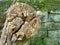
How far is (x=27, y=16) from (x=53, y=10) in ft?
10.2

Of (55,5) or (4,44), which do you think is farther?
(55,5)

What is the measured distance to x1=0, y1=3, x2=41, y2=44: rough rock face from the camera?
8.98 feet

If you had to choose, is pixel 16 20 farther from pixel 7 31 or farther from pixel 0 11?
pixel 0 11

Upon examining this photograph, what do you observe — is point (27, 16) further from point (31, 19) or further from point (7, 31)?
point (7, 31)

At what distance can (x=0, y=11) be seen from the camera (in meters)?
5.56

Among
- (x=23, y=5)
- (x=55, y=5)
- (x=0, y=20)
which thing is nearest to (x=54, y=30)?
(x=55, y=5)

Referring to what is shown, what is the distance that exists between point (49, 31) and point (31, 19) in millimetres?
3118

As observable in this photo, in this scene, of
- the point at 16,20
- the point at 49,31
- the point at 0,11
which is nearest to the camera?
the point at 16,20

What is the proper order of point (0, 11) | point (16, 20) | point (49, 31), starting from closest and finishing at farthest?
1. point (16, 20)
2. point (0, 11)
3. point (49, 31)

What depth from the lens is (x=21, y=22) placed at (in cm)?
278

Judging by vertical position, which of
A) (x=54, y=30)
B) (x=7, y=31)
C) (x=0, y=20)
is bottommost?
(x=54, y=30)

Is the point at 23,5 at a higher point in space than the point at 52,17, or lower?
higher

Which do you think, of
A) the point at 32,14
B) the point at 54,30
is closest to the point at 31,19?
the point at 32,14

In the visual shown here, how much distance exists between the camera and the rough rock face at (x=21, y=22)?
8.98 ft
